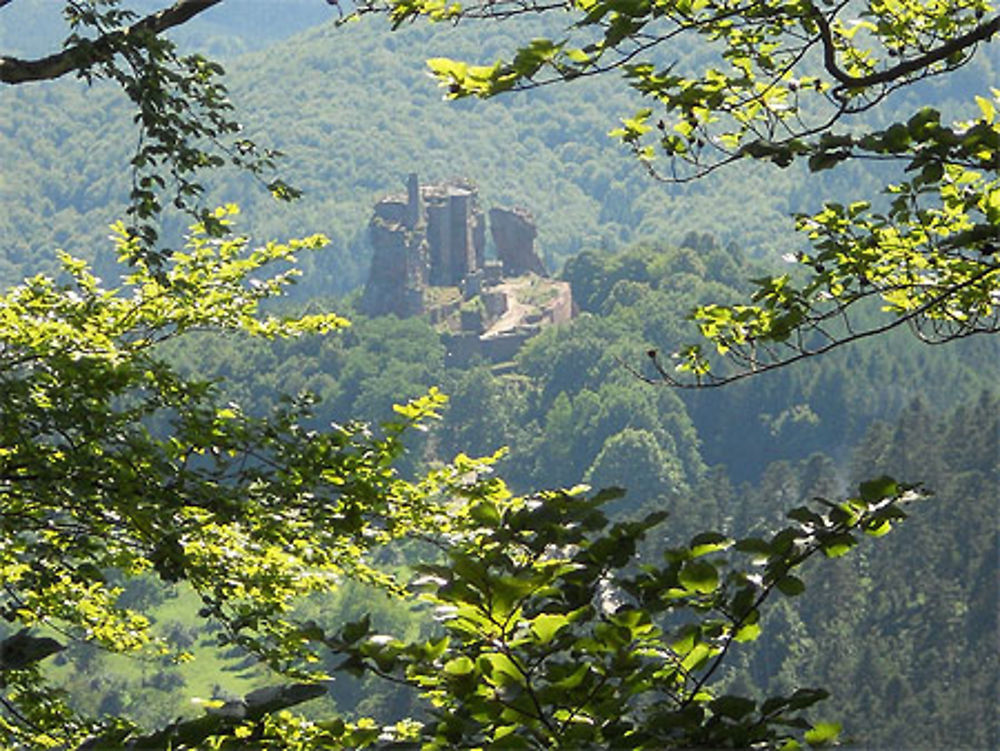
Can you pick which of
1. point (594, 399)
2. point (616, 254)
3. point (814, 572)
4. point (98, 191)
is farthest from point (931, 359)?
point (98, 191)

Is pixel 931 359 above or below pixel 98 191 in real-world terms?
below

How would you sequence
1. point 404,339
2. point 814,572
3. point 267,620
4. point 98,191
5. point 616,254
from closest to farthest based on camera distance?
point 267,620 < point 814,572 < point 404,339 < point 616,254 < point 98,191

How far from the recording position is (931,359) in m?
105

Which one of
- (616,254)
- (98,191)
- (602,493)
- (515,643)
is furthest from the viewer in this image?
(98,191)

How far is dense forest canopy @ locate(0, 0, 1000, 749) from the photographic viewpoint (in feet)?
9.46

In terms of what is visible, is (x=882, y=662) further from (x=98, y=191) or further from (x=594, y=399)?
(x=98, y=191)

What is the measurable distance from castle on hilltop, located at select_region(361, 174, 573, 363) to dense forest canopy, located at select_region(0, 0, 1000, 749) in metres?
2.95

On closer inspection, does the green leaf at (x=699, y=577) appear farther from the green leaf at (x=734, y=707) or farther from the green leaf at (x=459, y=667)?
the green leaf at (x=459, y=667)

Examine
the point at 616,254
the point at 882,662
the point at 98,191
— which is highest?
the point at 98,191

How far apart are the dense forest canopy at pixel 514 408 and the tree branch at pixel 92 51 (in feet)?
0.07

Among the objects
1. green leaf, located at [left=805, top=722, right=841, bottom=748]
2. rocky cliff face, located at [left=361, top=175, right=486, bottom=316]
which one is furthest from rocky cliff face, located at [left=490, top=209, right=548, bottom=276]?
green leaf, located at [left=805, top=722, right=841, bottom=748]

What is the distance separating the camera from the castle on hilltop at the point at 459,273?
114m

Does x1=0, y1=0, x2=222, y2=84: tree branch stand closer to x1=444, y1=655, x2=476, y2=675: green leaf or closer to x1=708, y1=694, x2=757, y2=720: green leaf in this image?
x1=444, y1=655, x2=476, y2=675: green leaf

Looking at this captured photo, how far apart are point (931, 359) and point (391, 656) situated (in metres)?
107
